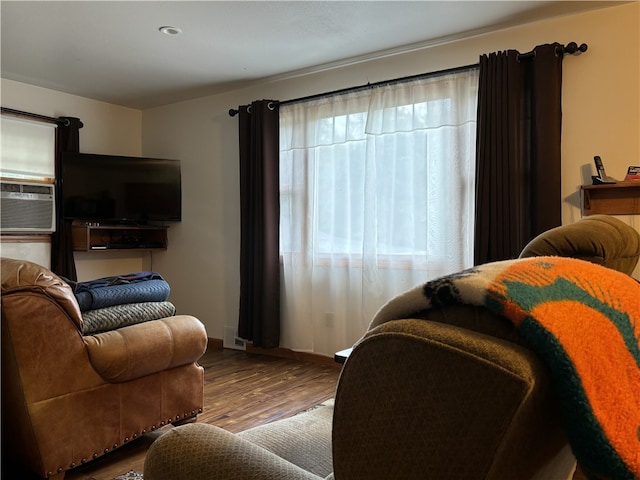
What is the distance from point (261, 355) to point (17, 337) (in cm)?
271

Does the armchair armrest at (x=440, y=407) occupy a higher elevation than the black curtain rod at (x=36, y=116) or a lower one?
lower

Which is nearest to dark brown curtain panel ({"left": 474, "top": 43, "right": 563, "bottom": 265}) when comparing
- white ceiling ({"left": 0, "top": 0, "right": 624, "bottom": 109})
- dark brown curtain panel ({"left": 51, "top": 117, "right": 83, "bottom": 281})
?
white ceiling ({"left": 0, "top": 0, "right": 624, "bottom": 109})

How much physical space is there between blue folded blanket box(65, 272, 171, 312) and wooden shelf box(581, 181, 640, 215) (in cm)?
250

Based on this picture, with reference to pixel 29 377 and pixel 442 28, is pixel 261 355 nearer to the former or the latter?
pixel 29 377

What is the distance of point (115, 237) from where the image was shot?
5043mm

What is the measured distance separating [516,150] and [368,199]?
1123 mm

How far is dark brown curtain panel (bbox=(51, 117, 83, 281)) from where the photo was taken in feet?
14.7

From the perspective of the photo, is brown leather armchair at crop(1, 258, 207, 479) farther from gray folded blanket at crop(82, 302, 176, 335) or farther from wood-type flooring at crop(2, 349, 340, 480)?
wood-type flooring at crop(2, 349, 340, 480)

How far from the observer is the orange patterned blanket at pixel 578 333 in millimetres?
422

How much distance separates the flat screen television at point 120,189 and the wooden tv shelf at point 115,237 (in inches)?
3.8

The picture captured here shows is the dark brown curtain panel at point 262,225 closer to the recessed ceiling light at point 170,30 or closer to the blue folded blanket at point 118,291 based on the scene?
the recessed ceiling light at point 170,30

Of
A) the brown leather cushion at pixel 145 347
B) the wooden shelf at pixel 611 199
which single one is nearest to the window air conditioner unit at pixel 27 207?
the brown leather cushion at pixel 145 347

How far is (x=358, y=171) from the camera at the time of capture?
150 inches

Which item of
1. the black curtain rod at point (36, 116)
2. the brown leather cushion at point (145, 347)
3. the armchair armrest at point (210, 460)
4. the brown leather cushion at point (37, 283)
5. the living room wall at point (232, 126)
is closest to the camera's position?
the armchair armrest at point (210, 460)
